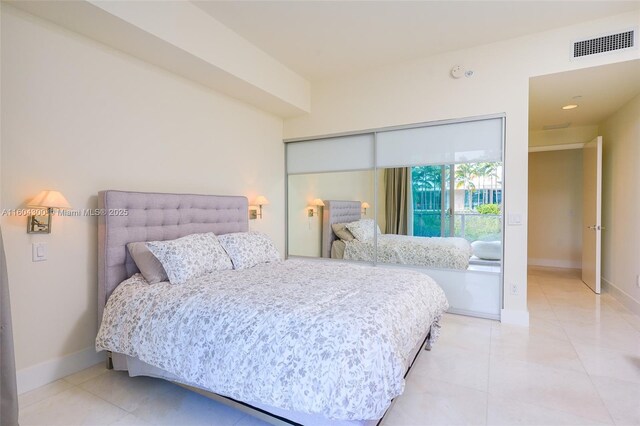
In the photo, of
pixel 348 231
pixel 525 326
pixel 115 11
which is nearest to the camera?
pixel 115 11

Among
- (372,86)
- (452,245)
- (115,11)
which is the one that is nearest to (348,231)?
(452,245)

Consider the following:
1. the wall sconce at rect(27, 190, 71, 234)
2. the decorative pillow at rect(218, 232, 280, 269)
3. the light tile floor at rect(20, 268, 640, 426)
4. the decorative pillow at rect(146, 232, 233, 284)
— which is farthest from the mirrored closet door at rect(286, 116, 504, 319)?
the wall sconce at rect(27, 190, 71, 234)

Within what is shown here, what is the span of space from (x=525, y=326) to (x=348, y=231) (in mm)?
2189

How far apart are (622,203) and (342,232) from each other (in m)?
3.44

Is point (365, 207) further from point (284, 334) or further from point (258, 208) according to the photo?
point (284, 334)

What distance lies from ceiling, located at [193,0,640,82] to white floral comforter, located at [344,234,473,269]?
6.92 feet

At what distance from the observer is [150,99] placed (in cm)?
296

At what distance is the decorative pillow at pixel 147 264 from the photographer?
2.46 metres

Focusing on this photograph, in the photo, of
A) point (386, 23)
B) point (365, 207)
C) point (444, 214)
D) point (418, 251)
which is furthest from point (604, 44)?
point (365, 207)

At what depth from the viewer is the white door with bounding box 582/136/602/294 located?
14.2 feet

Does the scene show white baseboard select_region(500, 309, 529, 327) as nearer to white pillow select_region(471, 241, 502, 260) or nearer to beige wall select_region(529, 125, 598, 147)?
white pillow select_region(471, 241, 502, 260)

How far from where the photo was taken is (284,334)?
64.0 inches

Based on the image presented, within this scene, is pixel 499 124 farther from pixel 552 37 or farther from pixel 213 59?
pixel 213 59

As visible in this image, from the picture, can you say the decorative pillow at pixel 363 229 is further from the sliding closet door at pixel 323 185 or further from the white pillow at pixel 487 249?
the white pillow at pixel 487 249
